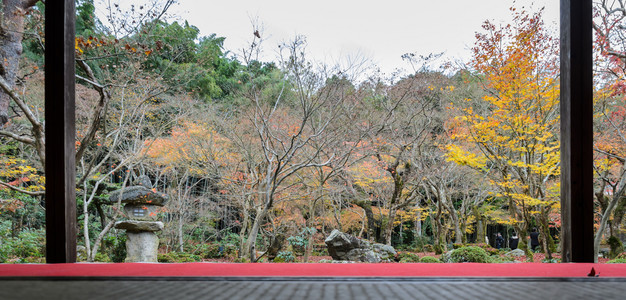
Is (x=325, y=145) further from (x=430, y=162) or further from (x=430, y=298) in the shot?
(x=430, y=298)

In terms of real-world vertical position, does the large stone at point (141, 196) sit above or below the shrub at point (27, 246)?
above

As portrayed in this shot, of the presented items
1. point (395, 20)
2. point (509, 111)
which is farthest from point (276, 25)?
point (509, 111)

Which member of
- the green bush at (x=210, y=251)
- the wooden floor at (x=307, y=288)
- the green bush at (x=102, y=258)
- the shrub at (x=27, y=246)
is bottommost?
the green bush at (x=210, y=251)

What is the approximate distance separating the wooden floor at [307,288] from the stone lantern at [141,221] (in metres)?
5.07

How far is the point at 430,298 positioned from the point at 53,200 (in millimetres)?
1669

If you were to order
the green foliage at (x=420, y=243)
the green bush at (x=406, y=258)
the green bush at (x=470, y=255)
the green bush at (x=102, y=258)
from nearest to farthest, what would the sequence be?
the green bush at (x=470, y=255) → the green bush at (x=102, y=258) → the green bush at (x=406, y=258) → the green foliage at (x=420, y=243)

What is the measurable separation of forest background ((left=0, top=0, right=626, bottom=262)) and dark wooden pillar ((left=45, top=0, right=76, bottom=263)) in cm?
236

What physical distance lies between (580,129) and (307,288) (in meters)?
1.45

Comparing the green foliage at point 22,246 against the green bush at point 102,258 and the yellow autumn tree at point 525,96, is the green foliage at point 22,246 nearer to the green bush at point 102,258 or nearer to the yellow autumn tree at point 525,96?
the green bush at point 102,258

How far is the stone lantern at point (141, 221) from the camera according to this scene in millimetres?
5961

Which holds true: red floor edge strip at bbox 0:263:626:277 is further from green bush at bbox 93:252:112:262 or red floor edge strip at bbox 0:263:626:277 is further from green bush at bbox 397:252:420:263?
green bush at bbox 397:252:420:263

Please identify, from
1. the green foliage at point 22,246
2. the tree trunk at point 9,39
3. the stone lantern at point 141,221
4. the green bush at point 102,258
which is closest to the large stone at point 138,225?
the stone lantern at point 141,221

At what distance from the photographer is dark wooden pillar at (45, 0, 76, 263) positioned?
5.62ft

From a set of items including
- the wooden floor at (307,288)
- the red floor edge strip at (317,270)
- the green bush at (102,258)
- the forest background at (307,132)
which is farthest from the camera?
the green bush at (102,258)
